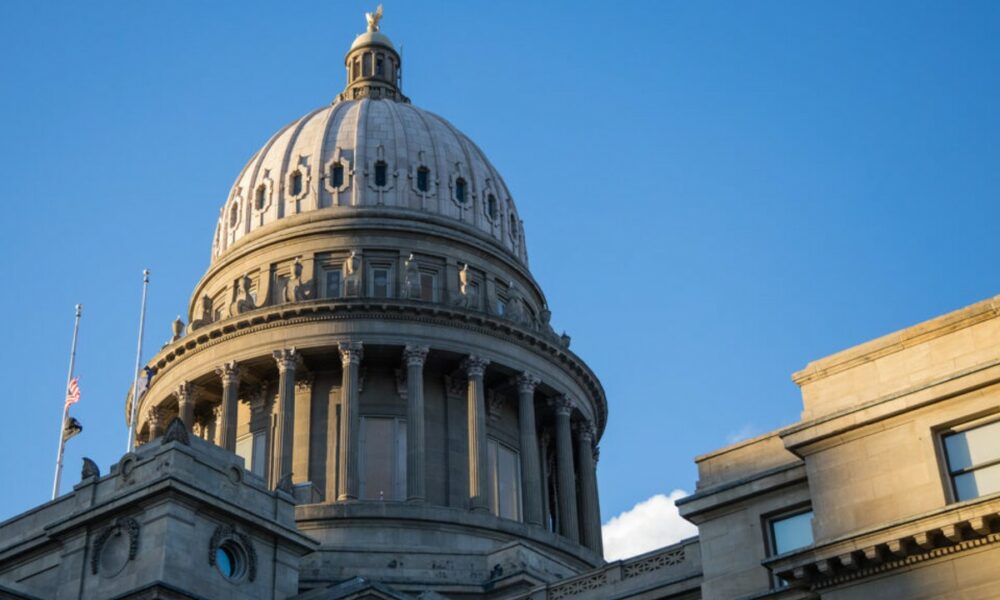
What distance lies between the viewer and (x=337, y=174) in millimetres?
72812

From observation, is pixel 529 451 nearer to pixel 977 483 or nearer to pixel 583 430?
pixel 583 430

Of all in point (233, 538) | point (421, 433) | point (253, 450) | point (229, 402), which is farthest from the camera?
point (253, 450)

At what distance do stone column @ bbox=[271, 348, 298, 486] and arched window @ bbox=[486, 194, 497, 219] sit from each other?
14.1m

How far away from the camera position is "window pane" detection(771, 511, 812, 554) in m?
35.8

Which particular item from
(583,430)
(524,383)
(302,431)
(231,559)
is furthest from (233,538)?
(583,430)

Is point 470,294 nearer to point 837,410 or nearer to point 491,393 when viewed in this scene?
point 491,393

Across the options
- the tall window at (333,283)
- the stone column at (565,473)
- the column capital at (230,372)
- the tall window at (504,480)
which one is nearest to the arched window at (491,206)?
the tall window at (333,283)

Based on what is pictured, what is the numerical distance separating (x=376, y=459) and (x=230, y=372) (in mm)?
7624

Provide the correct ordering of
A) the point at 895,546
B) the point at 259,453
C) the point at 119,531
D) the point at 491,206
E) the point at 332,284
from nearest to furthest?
the point at 895,546 < the point at 119,531 < the point at 259,453 < the point at 332,284 < the point at 491,206

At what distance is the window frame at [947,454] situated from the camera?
31.2 m

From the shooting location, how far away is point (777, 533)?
36344 millimetres

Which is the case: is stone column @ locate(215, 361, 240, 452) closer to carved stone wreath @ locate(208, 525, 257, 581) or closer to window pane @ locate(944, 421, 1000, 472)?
carved stone wreath @ locate(208, 525, 257, 581)

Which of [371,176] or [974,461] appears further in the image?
[371,176]

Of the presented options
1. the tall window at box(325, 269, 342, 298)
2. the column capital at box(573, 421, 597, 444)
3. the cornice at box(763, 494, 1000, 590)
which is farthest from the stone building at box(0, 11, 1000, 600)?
the column capital at box(573, 421, 597, 444)
